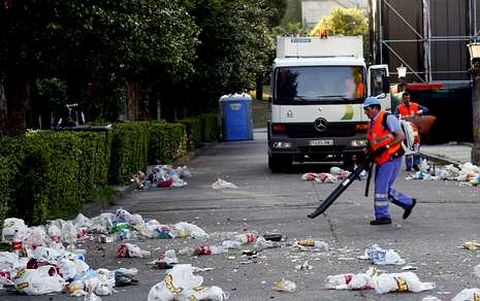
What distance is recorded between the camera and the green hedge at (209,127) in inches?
1701

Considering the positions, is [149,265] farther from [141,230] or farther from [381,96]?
[381,96]

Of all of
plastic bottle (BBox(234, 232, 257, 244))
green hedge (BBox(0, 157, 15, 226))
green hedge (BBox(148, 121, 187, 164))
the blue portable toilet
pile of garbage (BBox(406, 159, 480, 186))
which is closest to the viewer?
green hedge (BBox(0, 157, 15, 226))

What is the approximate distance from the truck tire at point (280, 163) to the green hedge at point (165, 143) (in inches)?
140

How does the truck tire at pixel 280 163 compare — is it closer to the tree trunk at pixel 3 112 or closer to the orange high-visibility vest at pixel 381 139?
the tree trunk at pixel 3 112

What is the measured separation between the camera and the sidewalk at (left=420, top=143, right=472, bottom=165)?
80.4 feet

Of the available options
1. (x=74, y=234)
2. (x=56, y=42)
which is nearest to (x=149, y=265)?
(x=74, y=234)

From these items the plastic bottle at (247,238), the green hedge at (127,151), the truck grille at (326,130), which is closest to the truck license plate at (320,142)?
the truck grille at (326,130)

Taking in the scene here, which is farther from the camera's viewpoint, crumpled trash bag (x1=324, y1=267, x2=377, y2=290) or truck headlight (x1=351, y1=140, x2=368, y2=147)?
truck headlight (x1=351, y1=140, x2=368, y2=147)

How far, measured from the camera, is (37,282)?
8094 millimetres

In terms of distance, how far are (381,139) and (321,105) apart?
376 inches

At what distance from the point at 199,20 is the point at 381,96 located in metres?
14.1

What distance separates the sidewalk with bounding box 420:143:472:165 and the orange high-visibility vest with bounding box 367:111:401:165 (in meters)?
11.1

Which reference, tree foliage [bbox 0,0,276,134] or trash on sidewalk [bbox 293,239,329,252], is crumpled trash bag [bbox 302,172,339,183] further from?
trash on sidewalk [bbox 293,239,329,252]

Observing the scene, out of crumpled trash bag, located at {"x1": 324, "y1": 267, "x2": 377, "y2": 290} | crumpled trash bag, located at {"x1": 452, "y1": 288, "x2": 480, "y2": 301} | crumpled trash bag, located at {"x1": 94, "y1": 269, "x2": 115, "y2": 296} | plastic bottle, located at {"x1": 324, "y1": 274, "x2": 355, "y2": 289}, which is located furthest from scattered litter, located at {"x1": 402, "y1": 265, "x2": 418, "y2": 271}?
crumpled trash bag, located at {"x1": 94, "y1": 269, "x2": 115, "y2": 296}
